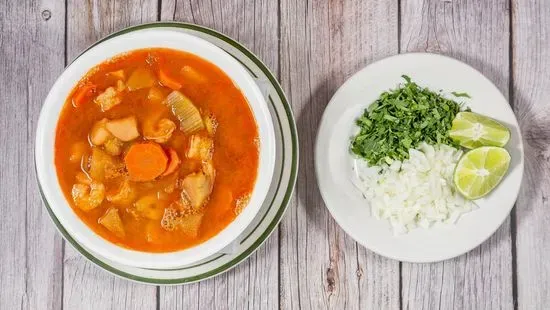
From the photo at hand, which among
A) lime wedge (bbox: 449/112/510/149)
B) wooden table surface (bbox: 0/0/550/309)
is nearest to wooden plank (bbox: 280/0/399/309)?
wooden table surface (bbox: 0/0/550/309)

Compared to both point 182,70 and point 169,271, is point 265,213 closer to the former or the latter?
point 169,271

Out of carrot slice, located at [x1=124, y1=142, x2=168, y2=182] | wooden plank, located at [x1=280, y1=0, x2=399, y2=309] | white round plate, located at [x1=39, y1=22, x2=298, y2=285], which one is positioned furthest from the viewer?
wooden plank, located at [x1=280, y1=0, x2=399, y2=309]

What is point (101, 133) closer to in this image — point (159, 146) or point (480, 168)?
point (159, 146)

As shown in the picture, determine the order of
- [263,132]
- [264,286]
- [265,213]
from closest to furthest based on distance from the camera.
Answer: [263,132] < [265,213] < [264,286]

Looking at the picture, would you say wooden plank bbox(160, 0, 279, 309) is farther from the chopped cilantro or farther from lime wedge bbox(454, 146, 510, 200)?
lime wedge bbox(454, 146, 510, 200)

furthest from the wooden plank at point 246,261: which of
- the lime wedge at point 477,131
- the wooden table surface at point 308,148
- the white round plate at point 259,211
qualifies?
the lime wedge at point 477,131

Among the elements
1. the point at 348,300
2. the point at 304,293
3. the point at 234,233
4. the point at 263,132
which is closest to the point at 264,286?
the point at 304,293
